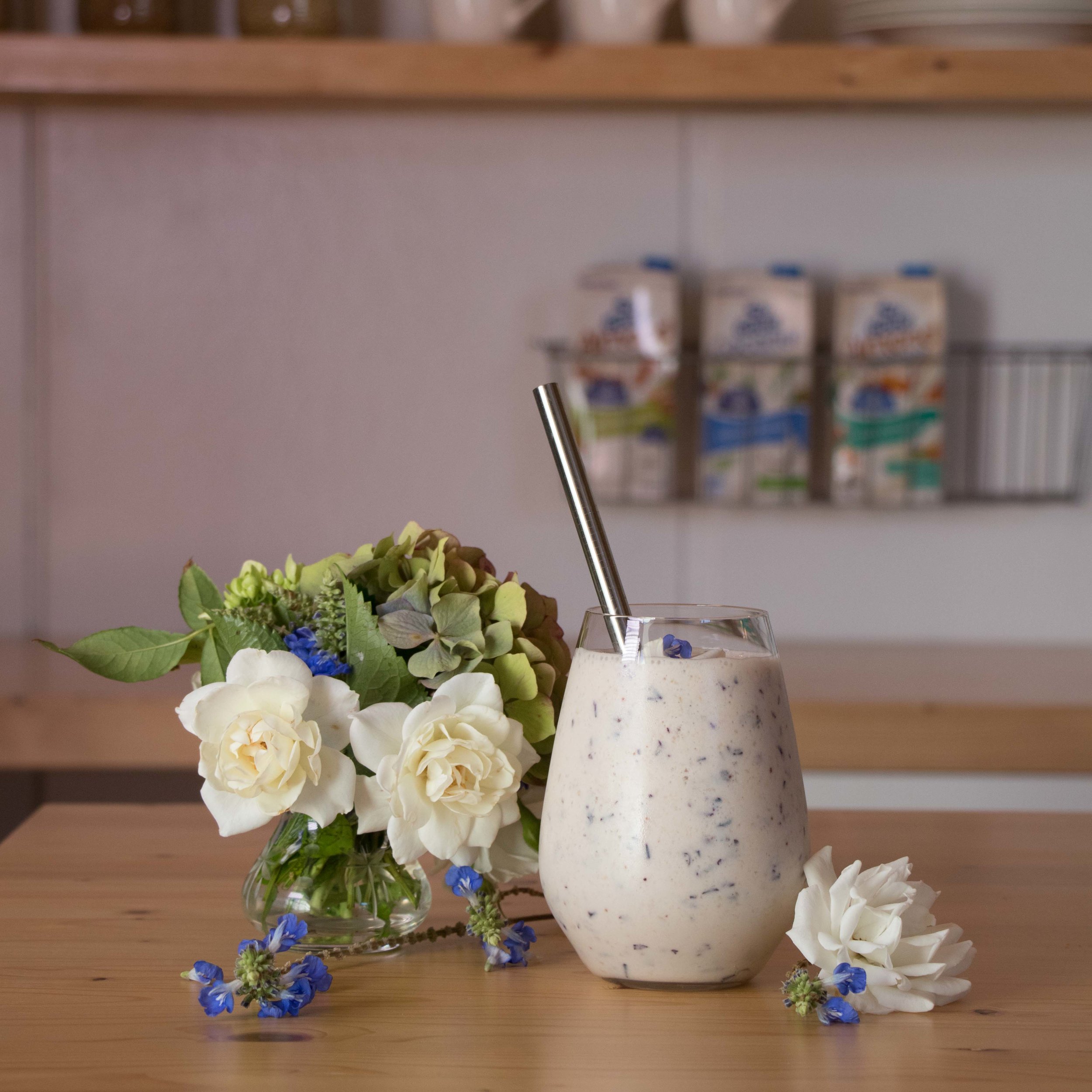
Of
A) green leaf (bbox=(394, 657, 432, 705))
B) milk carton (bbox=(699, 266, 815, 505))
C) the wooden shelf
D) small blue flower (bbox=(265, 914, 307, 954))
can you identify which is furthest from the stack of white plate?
small blue flower (bbox=(265, 914, 307, 954))

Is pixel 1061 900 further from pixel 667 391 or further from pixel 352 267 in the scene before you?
pixel 352 267

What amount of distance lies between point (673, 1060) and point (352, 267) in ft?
4.82

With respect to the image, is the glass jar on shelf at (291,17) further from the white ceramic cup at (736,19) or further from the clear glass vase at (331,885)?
the clear glass vase at (331,885)

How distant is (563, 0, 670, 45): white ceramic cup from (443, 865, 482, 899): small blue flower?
4.00 ft

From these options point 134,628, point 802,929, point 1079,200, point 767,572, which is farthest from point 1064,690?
point 134,628

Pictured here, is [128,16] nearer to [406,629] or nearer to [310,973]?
[406,629]

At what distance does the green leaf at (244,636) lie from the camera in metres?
0.63

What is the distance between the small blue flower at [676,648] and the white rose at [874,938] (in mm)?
105

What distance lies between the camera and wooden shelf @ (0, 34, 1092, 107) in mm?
1537

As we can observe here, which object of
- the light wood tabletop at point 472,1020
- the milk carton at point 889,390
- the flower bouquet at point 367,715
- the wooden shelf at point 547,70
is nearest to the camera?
the light wood tabletop at point 472,1020

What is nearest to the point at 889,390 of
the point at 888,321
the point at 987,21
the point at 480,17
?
the point at 888,321

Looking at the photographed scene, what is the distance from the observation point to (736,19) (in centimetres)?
159

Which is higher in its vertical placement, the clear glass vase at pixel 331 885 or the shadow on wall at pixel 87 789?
the clear glass vase at pixel 331 885

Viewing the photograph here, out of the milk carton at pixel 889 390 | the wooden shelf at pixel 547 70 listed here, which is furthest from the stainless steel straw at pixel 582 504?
the milk carton at pixel 889 390
